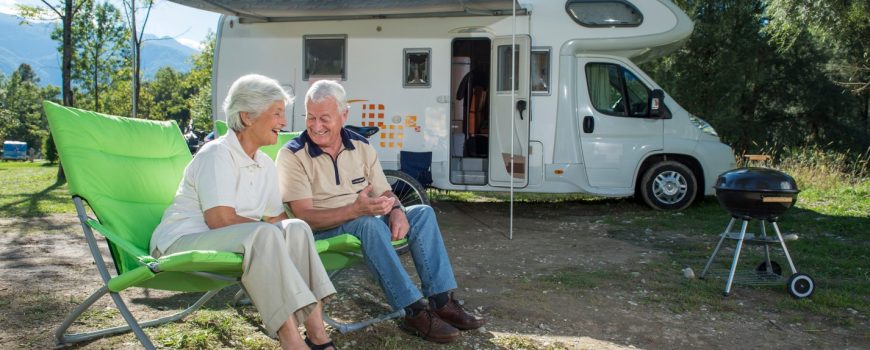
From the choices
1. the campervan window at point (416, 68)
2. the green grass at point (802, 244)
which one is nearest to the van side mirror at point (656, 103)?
the green grass at point (802, 244)

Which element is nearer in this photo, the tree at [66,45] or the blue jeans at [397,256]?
the blue jeans at [397,256]

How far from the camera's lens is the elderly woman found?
2.50 m

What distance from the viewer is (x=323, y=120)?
325 centimetres

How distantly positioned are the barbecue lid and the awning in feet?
8.85

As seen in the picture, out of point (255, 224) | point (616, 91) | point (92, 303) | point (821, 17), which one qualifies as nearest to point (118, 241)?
point (92, 303)

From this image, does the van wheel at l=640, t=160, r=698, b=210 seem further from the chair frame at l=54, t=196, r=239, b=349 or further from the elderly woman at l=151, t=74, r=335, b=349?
the chair frame at l=54, t=196, r=239, b=349

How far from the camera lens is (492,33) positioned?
22.9 feet

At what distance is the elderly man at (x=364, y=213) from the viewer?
3.04 metres

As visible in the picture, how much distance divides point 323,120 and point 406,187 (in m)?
3.06

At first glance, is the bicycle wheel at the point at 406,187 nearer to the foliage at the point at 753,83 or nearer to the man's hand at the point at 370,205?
the man's hand at the point at 370,205

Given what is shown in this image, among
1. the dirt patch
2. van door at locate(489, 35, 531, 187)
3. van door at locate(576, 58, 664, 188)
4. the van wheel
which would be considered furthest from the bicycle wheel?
the van wheel

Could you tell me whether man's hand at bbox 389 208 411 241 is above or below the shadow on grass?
above

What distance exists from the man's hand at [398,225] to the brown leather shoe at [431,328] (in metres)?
0.36

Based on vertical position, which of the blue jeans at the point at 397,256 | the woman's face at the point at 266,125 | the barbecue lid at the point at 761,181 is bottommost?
the blue jeans at the point at 397,256
